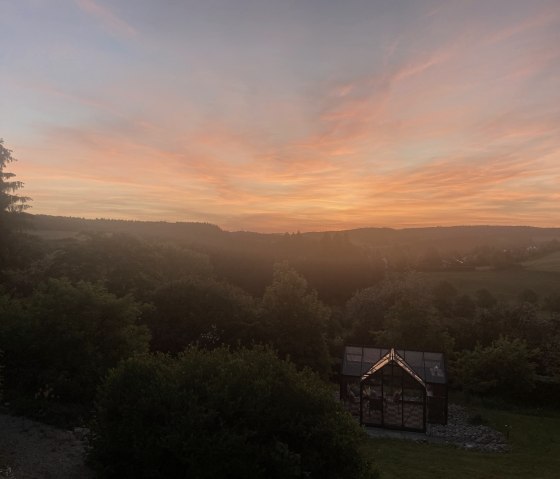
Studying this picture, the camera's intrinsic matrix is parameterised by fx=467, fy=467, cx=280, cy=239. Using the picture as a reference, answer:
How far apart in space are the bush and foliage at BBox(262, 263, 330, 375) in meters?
15.8

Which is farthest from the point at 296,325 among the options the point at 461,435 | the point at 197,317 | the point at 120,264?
the point at 120,264

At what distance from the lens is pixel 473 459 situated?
17.5 meters

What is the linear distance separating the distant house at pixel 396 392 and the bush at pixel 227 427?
11476 millimetres

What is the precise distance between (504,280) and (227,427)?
69.8 meters

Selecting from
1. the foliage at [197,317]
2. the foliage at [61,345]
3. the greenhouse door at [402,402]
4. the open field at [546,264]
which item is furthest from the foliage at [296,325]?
the open field at [546,264]

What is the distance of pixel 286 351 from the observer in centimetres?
2755

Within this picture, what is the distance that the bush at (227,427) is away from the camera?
9.98m

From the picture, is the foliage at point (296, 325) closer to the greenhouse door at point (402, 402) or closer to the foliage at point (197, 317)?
the foliage at point (197, 317)

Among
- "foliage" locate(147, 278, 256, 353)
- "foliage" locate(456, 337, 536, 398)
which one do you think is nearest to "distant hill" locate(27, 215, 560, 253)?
"foliage" locate(147, 278, 256, 353)

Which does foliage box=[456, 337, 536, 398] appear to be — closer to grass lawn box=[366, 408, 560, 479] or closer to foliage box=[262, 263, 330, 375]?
grass lawn box=[366, 408, 560, 479]

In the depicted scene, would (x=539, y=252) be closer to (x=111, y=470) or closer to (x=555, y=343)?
(x=555, y=343)

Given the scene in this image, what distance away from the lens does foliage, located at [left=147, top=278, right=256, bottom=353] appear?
2775 centimetres

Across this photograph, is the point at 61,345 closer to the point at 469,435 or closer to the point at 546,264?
the point at 469,435

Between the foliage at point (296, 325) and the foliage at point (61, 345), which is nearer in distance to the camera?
the foliage at point (61, 345)
